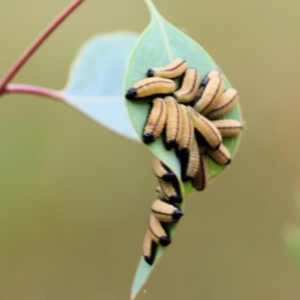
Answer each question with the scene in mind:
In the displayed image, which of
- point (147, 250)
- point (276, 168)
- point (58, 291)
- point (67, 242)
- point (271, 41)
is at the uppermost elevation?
point (147, 250)

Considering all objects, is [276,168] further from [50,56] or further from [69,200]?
[50,56]

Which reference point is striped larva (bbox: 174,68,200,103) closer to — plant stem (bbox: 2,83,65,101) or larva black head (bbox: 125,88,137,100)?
larva black head (bbox: 125,88,137,100)

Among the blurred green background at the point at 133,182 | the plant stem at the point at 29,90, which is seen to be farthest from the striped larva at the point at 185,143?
the blurred green background at the point at 133,182

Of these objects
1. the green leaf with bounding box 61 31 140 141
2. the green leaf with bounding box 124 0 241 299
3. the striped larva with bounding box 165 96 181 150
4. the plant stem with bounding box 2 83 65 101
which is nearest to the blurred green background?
the green leaf with bounding box 61 31 140 141

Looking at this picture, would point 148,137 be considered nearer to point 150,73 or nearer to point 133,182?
point 150,73

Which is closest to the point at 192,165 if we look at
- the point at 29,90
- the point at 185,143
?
the point at 185,143

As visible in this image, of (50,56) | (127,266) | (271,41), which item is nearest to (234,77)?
(271,41)
